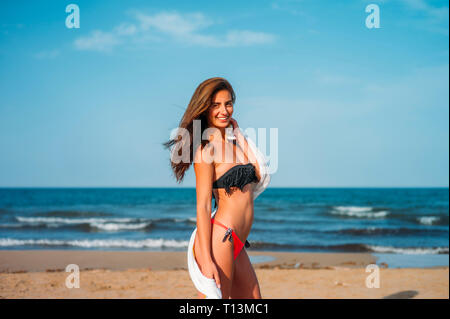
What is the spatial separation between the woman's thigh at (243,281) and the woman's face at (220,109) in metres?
0.90

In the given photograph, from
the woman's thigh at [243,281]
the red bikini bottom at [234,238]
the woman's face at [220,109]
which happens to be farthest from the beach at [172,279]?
the woman's face at [220,109]

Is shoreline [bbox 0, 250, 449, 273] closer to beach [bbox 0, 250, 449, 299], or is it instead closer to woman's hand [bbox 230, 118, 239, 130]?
beach [bbox 0, 250, 449, 299]

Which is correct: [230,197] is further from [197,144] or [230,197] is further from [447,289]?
[447,289]

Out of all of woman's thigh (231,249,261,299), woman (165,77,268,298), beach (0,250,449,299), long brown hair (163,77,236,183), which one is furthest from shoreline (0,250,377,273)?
long brown hair (163,77,236,183)

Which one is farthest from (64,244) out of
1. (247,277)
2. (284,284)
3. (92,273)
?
(247,277)

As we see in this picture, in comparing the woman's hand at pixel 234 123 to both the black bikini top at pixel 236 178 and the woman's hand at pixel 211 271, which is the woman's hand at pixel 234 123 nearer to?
the black bikini top at pixel 236 178

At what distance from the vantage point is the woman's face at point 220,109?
2.78 m

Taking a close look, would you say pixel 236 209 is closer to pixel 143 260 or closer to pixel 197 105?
pixel 197 105

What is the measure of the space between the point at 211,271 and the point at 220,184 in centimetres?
55

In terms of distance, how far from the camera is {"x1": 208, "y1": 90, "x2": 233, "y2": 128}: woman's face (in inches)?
109

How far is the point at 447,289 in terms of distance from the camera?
7582 mm

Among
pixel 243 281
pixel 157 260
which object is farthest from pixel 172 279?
pixel 243 281

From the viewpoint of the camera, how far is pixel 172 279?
326 inches
